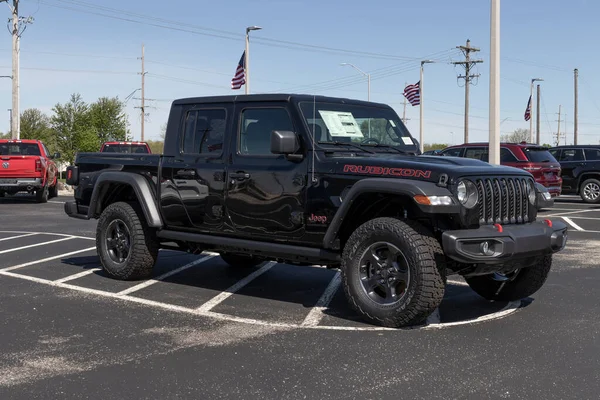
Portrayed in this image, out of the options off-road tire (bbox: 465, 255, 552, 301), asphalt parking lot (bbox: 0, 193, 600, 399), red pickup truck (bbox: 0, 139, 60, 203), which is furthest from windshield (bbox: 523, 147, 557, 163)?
red pickup truck (bbox: 0, 139, 60, 203)

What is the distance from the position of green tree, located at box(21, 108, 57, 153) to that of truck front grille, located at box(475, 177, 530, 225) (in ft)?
213

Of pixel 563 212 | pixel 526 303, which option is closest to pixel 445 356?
pixel 526 303

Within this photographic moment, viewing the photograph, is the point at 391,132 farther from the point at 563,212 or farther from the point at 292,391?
the point at 563,212

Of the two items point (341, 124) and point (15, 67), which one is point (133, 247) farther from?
point (15, 67)

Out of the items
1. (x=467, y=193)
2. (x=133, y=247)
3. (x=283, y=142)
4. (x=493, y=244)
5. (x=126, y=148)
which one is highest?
(x=126, y=148)

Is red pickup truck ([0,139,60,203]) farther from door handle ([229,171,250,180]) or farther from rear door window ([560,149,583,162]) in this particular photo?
door handle ([229,171,250,180])

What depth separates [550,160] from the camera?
1927 cm

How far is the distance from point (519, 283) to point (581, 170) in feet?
55.3

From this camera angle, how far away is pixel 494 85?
51.3ft

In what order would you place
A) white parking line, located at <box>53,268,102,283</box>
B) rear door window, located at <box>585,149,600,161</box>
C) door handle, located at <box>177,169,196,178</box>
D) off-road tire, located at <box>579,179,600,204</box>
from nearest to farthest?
door handle, located at <box>177,169,196,178</box> → white parking line, located at <box>53,268,102,283</box> → off-road tire, located at <box>579,179,600,204</box> → rear door window, located at <box>585,149,600,161</box>

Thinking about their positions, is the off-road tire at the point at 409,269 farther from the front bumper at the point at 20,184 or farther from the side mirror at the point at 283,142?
the front bumper at the point at 20,184

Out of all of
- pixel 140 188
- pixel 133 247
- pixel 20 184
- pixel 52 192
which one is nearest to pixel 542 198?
pixel 140 188

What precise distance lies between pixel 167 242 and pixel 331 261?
2.58m

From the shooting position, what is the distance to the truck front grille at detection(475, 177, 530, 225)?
5918 mm
